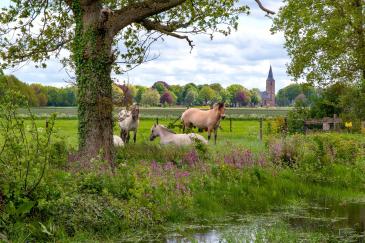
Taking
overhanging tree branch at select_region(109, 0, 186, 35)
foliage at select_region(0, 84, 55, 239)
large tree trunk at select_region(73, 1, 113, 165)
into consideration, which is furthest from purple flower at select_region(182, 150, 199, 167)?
foliage at select_region(0, 84, 55, 239)

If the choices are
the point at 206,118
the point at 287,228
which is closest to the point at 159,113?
the point at 206,118

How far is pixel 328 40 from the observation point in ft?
172

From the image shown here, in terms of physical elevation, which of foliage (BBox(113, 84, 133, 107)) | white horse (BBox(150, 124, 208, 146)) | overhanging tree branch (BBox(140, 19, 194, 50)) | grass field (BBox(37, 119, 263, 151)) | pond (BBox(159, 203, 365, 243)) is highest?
overhanging tree branch (BBox(140, 19, 194, 50))

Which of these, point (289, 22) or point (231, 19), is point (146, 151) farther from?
point (289, 22)

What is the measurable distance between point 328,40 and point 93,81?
3660cm

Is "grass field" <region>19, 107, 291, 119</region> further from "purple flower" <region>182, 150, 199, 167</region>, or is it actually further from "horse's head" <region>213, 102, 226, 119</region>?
"purple flower" <region>182, 150, 199, 167</region>

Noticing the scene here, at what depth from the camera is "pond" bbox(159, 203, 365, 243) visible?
1198 centimetres

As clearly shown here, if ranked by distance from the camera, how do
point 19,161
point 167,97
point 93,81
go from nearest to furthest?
point 19,161, point 93,81, point 167,97

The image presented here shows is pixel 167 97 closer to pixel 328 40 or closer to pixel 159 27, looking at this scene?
pixel 328 40

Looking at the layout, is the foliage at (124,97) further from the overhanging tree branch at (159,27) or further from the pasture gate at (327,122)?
the pasture gate at (327,122)

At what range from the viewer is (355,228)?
13.8 m

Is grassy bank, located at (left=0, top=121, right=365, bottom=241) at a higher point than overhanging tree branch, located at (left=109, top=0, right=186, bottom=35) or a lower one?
lower

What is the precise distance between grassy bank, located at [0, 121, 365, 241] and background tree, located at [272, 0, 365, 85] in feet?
94.9

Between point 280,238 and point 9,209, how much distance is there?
4910 millimetres
